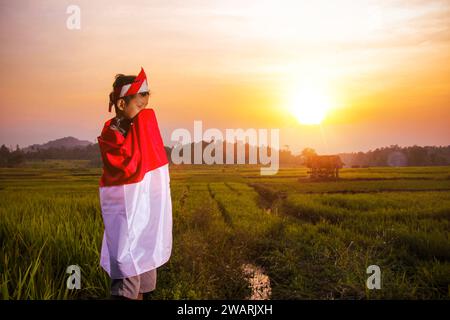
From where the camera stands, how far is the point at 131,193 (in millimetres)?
3254

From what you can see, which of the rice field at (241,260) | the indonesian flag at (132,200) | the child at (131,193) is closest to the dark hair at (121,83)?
the child at (131,193)

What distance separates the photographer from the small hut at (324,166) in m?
32.4

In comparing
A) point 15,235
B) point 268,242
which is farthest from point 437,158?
point 15,235

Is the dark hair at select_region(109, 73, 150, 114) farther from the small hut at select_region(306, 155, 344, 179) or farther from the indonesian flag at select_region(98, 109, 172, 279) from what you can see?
the small hut at select_region(306, 155, 344, 179)

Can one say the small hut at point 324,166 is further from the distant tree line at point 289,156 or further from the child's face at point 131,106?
the child's face at point 131,106

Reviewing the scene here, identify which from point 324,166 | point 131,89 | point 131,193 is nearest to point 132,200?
point 131,193

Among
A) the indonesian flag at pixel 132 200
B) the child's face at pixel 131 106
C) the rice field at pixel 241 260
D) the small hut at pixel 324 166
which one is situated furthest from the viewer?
the small hut at pixel 324 166

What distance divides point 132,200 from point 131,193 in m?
0.06

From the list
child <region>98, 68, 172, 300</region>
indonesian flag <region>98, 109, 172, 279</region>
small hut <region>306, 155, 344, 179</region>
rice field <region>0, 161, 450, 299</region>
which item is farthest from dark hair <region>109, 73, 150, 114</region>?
A: small hut <region>306, 155, 344, 179</region>

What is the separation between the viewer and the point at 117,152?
3.21 metres

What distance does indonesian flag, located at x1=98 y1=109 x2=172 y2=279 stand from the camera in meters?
3.21

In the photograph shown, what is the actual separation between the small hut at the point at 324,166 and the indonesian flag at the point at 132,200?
29439 millimetres
